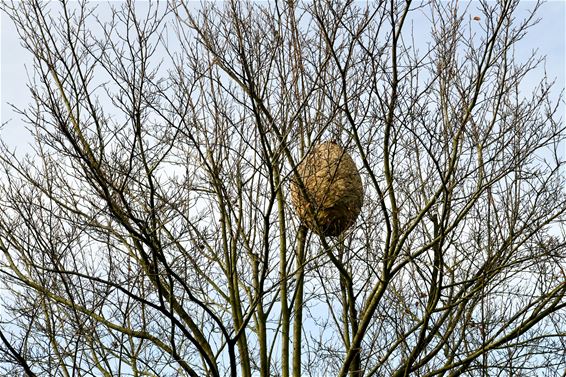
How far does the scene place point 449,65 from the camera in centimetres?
655

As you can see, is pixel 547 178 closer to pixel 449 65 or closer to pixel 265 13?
pixel 449 65

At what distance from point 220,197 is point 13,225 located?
2.11 m

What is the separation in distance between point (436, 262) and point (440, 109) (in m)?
1.32

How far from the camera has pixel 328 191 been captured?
19.4 ft

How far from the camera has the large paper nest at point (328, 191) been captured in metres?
5.92

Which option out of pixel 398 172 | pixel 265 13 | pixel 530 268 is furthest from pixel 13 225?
pixel 530 268

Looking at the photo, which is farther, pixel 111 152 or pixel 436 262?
pixel 436 262

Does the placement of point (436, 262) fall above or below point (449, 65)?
below

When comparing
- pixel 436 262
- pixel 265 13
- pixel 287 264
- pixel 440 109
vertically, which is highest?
pixel 265 13

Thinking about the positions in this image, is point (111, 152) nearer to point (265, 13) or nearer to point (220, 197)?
point (220, 197)

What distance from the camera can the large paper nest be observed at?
19.4 feet

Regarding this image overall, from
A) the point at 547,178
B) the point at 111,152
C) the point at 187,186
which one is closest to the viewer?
the point at 111,152

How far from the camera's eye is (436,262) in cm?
634

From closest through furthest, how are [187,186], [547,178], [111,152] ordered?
[111,152], [187,186], [547,178]
